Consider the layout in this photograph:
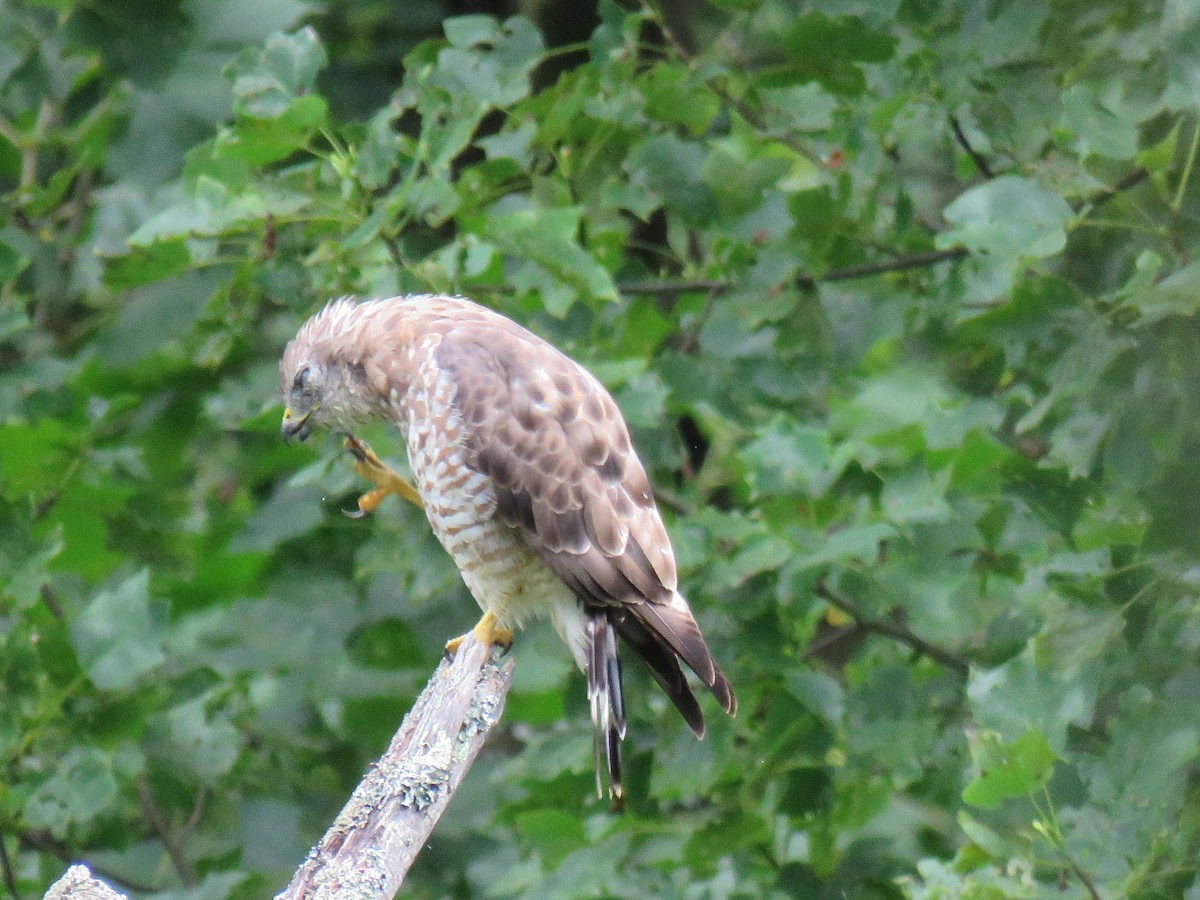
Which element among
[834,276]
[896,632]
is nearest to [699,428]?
[834,276]

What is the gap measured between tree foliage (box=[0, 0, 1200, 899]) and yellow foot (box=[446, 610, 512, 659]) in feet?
1.70

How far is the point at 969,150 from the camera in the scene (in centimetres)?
372

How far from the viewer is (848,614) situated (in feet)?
12.8

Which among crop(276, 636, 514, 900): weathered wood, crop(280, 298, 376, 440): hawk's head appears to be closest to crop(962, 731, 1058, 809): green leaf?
crop(276, 636, 514, 900): weathered wood

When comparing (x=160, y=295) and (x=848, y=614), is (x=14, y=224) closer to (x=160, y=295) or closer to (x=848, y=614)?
(x=160, y=295)

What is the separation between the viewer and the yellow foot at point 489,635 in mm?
3271

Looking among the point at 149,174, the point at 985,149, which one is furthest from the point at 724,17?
the point at 149,174

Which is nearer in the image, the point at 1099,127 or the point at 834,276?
the point at 1099,127

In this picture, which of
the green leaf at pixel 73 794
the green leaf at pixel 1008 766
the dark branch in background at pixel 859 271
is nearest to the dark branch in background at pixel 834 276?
the dark branch in background at pixel 859 271

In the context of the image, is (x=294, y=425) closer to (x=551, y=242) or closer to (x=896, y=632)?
(x=551, y=242)

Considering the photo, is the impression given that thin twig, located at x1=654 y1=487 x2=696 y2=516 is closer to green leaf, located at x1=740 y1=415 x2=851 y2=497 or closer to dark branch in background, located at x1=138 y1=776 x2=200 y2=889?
green leaf, located at x1=740 y1=415 x2=851 y2=497

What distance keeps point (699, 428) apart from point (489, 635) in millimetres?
1584

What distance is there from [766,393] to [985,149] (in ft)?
2.75

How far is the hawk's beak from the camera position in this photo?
3662 millimetres
